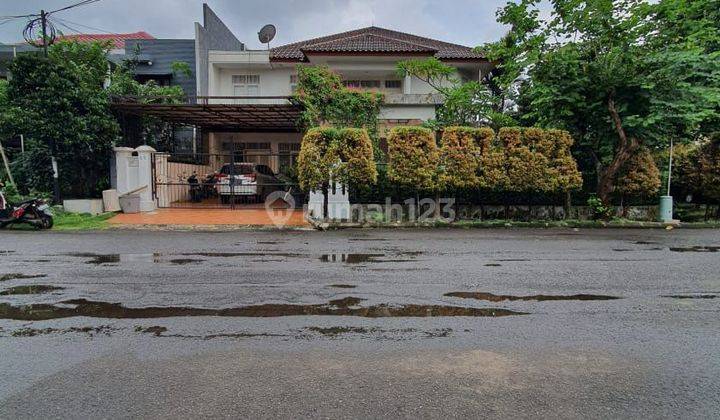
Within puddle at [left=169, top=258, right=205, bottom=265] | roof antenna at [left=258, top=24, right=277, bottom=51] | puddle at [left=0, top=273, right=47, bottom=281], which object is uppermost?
roof antenna at [left=258, top=24, right=277, bottom=51]

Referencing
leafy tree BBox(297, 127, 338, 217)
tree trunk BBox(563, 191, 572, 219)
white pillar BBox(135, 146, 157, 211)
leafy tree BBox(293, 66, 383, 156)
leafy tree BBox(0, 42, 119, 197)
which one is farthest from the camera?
white pillar BBox(135, 146, 157, 211)

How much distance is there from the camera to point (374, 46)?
789 inches

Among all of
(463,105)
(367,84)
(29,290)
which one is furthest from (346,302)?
(367,84)

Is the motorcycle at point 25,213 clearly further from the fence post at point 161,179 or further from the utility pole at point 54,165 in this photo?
the fence post at point 161,179

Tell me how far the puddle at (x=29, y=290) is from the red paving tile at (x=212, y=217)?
24.5ft

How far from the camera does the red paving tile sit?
13703 mm

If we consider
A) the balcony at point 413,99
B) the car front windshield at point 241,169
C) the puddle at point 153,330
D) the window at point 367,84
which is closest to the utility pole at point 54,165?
the car front windshield at point 241,169

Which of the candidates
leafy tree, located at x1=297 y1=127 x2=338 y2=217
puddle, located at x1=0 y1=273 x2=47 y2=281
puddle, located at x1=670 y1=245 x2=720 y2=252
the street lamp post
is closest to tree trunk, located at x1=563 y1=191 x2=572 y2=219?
the street lamp post

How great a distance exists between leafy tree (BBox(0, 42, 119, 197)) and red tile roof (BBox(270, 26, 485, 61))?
8519 mm

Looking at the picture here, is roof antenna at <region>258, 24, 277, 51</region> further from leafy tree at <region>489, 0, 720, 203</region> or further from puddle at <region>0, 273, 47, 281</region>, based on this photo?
puddle at <region>0, 273, 47, 281</region>

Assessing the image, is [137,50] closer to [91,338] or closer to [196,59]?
[196,59]

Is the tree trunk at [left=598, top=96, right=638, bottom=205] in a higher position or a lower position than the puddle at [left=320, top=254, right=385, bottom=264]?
higher

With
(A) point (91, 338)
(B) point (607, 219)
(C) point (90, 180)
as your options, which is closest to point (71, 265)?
(A) point (91, 338)

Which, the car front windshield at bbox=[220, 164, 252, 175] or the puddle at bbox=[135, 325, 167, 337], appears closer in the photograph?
the puddle at bbox=[135, 325, 167, 337]
